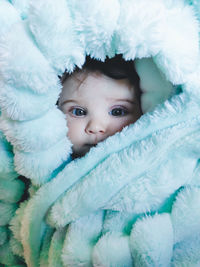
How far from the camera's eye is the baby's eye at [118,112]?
90 centimetres

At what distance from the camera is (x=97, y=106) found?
87cm

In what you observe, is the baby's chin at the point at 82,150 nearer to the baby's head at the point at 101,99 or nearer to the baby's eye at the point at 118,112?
the baby's head at the point at 101,99

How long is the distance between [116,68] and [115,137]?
0.21 meters

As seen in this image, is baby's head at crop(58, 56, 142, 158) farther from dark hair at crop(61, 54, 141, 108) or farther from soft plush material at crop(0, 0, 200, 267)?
soft plush material at crop(0, 0, 200, 267)

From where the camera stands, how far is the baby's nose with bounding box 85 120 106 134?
0.85 metres

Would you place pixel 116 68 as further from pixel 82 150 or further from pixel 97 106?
pixel 82 150

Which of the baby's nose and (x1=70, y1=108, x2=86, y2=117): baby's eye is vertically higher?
(x1=70, y1=108, x2=86, y2=117): baby's eye

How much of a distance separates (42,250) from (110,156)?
0.30 metres

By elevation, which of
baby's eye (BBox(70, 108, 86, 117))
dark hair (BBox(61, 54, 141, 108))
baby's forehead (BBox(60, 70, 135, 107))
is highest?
dark hair (BBox(61, 54, 141, 108))

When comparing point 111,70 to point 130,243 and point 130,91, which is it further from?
point 130,243

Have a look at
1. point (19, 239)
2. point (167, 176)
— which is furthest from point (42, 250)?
point (167, 176)

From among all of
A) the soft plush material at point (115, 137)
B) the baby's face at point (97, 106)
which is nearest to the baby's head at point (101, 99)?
the baby's face at point (97, 106)

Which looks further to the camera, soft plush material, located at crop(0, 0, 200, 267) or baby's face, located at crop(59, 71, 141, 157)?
baby's face, located at crop(59, 71, 141, 157)

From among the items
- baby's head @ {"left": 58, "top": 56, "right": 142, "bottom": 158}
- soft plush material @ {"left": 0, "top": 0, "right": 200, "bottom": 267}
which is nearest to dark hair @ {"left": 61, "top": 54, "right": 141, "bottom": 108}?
baby's head @ {"left": 58, "top": 56, "right": 142, "bottom": 158}
